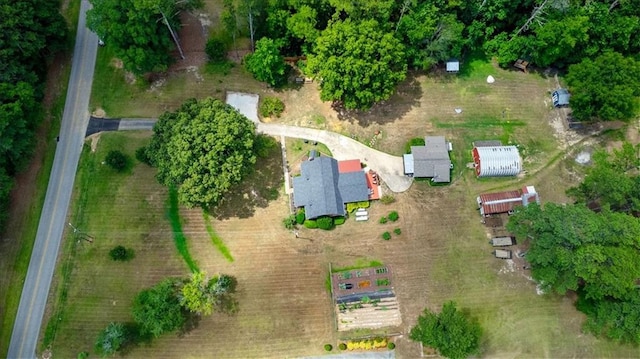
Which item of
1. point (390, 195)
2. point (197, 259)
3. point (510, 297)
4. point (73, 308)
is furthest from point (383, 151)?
point (73, 308)

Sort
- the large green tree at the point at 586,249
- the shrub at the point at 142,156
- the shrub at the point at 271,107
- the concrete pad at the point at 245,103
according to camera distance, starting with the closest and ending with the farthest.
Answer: the large green tree at the point at 586,249 → the shrub at the point at 142,156 → the shrub at the point at 271,107 → the concrete pad at the point at 245,103

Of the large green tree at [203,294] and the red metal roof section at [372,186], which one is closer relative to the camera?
the large green tree at [203,294]

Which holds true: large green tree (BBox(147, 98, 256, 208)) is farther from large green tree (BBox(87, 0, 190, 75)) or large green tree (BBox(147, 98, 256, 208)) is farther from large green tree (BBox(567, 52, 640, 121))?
large green tree (BBox(567, 52, 640, 121))

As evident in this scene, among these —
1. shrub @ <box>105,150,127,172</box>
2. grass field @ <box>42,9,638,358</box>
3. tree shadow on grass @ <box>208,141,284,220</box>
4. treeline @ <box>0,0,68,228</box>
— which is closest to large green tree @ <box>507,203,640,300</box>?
grass field @ <box>42,9,638,358</box>

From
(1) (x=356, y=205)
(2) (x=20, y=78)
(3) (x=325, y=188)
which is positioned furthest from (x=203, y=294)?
(2) (x=20, y=78)

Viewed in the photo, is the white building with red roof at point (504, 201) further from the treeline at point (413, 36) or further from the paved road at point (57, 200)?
the paved road at point (57, 200)

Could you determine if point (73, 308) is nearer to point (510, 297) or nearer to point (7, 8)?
point (7, 8)

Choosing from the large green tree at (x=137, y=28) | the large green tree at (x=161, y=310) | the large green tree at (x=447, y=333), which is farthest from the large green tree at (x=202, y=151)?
the large green tree at (x=447, y=333)
